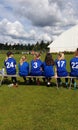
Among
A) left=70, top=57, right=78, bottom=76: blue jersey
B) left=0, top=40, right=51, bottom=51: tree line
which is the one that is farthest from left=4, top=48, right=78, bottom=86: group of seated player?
left=0, top=40, right=51, bottom=51: tree line

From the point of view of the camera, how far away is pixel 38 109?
10344 mm

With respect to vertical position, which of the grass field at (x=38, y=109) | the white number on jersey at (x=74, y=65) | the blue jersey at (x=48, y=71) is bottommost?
the grass field at (x=38, y=109)

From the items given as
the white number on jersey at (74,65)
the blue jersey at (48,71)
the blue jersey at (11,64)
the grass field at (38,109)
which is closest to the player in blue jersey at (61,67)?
the blue jersey at (48,71)

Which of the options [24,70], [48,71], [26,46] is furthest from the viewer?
[26,46]

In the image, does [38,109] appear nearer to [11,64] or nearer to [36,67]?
[36,67]

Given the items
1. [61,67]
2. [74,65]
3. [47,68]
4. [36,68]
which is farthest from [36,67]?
[74,65]

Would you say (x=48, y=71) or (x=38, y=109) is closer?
(x=38, y=109)

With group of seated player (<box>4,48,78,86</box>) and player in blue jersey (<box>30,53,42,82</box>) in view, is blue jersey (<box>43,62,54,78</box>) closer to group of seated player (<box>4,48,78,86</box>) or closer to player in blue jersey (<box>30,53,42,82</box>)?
group of seated player (<box>4,48,78,86</box>)

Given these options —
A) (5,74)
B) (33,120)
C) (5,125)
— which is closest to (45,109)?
(33,120)

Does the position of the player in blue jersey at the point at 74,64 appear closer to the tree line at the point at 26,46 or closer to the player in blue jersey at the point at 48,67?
the player in blue jersey at the point at 48,67

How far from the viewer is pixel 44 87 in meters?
15.4

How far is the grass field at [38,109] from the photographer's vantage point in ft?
28.1

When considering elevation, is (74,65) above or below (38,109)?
above

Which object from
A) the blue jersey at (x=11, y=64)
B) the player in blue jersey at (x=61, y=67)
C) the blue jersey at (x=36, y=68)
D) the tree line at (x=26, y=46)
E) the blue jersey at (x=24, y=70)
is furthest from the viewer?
Result: the tree line at (x=26, y=46)
